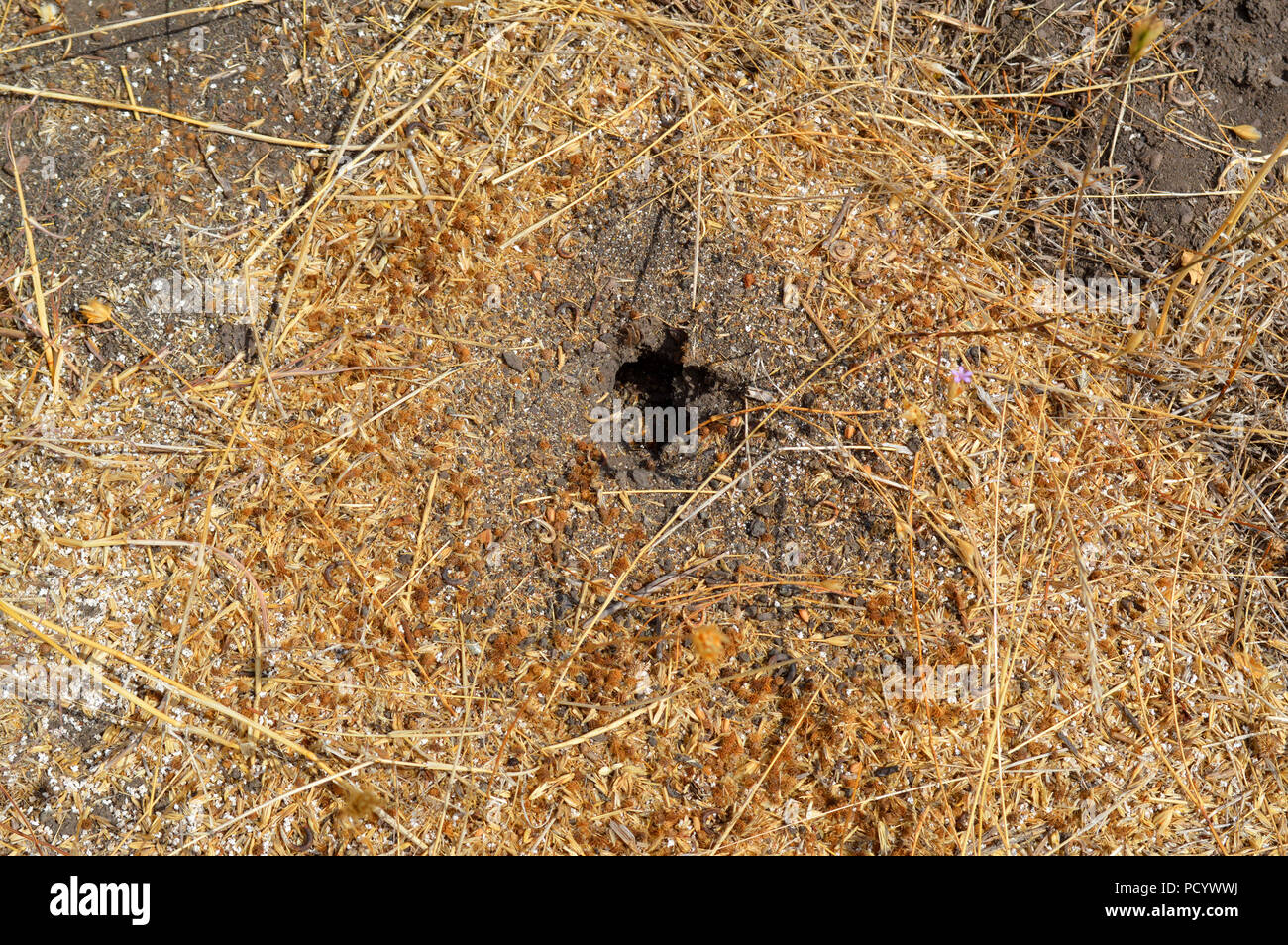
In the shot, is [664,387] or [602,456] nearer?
[602,456]

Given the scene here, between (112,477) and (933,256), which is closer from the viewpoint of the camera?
(112,477)

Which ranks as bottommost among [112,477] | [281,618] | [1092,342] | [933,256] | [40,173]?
[281,618]

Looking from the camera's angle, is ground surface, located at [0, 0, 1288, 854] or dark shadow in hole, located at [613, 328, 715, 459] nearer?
ground surface, located at [0, 0, 1288, 854]

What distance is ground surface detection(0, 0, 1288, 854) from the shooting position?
62.2 inches

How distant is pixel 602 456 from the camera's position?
5.82ft

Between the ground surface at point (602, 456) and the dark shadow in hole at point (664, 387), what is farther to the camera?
the dark shadow in hole at point (664, 387)

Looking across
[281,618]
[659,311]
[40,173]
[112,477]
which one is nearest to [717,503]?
[659,311]

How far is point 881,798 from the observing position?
161 cm

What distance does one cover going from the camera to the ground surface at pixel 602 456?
1.58m

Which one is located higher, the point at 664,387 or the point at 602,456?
the point at 664,387

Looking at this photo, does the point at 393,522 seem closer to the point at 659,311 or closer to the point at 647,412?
the point at 647,412

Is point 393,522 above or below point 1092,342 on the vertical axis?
below

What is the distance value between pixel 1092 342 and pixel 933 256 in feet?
1.42

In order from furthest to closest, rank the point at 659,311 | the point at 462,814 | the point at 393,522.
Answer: the point at 659,311, the point at 393,522, the point at 462,814
